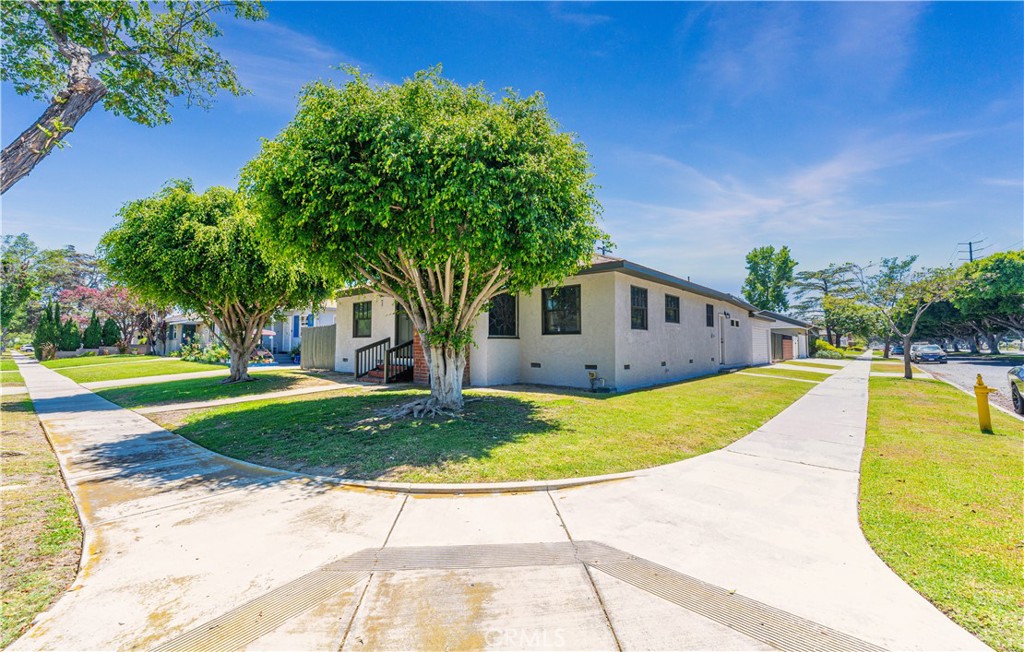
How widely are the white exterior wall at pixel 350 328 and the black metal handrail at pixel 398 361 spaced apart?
3.46 ft

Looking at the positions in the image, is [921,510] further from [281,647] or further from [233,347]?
[233,347]

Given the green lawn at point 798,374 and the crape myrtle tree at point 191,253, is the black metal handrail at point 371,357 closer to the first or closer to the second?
the crape myrtle tree at point 191,253

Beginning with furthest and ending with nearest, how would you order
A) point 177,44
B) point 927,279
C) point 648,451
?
1. point 927,279
2. point 177,44
3. point 648,451

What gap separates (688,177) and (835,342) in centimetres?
5287

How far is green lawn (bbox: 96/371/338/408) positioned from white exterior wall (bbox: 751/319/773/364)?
80.3 ft

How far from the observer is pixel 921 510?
396cm

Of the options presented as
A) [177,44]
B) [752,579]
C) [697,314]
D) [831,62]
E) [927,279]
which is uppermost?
[831,62]

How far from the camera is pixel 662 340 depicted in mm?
14570

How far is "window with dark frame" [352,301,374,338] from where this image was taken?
16291 mm

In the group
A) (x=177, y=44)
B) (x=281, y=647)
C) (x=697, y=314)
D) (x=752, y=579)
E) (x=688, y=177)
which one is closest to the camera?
(x=281, y=647)

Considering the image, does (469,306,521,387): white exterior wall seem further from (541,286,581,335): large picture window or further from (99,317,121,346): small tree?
(99,317,121,346): small tree

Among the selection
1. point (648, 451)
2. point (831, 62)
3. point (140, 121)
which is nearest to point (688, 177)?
point (831, 62)

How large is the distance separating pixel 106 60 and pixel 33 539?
272 inches

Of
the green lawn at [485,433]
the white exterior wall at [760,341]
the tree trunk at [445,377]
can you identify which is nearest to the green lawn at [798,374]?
the white exterior wall at [760,341]
